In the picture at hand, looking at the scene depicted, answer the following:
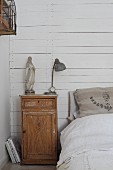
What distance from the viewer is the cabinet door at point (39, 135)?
11.0 feet

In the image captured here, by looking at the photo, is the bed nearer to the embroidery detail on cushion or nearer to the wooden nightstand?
the embroidery detail on cushion

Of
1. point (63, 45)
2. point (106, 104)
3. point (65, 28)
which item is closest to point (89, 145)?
point (106, 104)

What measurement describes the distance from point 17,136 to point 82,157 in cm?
195

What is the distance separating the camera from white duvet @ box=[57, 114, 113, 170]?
1767 mm

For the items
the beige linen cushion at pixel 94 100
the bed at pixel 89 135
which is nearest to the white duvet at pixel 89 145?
the bed at pixel 89 135

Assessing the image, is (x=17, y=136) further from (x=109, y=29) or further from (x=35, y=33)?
(x=109, y=29)

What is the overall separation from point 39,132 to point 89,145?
3.38 feet

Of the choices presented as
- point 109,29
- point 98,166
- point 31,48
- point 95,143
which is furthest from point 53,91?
point 98,166

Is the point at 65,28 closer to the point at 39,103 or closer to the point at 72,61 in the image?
the point at 72,61

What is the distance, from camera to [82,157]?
6.41ft

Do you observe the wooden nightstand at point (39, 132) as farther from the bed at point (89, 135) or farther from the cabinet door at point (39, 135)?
the bed at point (89, 135)

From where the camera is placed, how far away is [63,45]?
12.1ft

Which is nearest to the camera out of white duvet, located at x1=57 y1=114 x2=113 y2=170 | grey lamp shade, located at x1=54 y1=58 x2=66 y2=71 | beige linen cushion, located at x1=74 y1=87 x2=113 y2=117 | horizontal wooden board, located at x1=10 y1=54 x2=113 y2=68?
white duvet, located at x1=57 y1=114 x2=113 y2=170

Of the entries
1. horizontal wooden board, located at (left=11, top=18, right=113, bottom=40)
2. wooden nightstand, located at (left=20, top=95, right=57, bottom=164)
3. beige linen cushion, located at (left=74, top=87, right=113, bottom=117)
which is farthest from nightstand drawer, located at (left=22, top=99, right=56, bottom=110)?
horizontal wooden board, located at (left=11, top=18, right=113, bottom=40)
